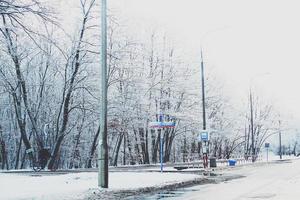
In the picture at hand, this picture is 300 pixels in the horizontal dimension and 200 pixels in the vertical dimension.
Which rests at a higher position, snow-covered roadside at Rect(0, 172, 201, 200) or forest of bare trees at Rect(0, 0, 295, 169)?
forest of bare trees at Rect(0, 0, 295, 169)

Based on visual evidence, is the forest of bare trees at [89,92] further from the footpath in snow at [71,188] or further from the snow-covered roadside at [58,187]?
the footpath in snow at [71,188]

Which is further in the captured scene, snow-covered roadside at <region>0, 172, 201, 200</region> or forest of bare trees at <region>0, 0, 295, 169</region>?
forest of bare trees at <region>0, 0, 295, 169</region>

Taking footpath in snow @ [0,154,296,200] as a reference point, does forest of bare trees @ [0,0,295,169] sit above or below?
above

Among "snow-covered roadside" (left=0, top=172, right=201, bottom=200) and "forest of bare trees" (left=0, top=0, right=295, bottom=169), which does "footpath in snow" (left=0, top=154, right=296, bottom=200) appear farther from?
"forest of bare trees" (left=0, top=0, right=295, bottom=169)

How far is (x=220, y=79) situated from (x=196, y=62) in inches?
502

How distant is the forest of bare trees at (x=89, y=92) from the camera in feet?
122

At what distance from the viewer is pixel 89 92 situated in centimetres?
3588

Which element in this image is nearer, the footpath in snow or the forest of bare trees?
the footpath in snow

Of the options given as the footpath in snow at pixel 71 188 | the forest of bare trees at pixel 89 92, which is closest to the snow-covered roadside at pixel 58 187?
the footpath in snow at pixel 71 188

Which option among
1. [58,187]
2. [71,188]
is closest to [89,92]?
[58,187]

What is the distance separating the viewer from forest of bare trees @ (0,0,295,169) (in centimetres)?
3719

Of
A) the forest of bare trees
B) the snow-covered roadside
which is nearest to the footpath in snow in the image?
the snow-covered roadside

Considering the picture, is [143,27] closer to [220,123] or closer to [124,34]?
[124,34]

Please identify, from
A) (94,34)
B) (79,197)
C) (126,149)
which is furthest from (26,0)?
(126,149)
